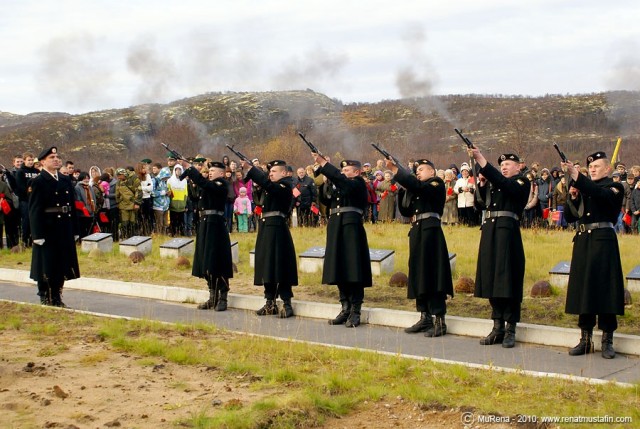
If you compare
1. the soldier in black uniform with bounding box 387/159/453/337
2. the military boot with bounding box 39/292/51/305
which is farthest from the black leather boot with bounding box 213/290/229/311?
the soldier in black uniform with bounding box 387/159/453/337

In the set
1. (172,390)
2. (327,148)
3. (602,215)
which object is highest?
(327,148)

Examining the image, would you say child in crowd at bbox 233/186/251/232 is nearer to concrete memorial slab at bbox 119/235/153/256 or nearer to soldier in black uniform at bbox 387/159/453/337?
concrete memorial slab at bbox 119/235/153/256

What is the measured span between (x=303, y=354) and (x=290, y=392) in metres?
1.51

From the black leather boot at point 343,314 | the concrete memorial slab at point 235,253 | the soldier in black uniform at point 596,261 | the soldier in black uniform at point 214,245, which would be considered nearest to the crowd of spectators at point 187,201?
the concrete memorial slab at point 235,253

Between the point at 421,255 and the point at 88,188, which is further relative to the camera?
the point at 88,188

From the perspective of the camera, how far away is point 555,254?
16.4 metres

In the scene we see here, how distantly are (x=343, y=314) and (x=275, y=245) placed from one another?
1477 millimetres

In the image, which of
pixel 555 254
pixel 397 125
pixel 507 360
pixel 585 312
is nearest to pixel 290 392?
pixel 507 360

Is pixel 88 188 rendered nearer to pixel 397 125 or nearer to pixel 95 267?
pixel 95 267

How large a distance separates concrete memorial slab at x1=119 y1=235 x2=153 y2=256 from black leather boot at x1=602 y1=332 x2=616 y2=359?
36.0 ft

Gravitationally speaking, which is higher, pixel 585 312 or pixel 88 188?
pixel 88 188

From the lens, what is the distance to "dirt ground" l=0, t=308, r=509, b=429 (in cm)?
689

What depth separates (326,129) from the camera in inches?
1748

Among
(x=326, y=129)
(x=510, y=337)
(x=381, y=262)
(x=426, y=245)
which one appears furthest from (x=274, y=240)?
(x=326, y=129)
